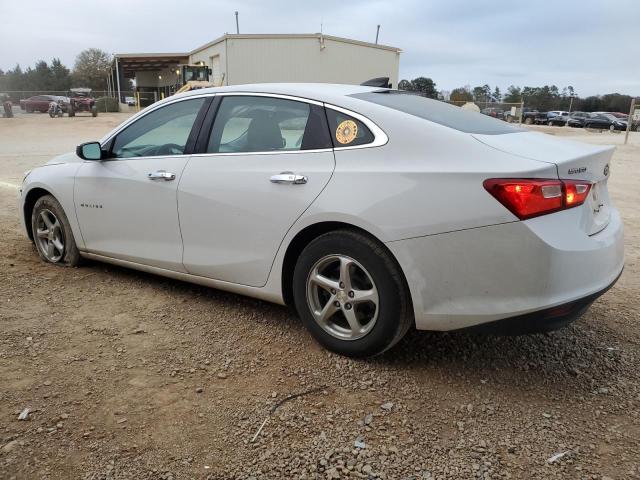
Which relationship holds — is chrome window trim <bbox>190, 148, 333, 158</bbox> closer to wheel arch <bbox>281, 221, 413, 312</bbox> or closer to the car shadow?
wheel arch <bbox>281, 221, 413, 312</bbox>

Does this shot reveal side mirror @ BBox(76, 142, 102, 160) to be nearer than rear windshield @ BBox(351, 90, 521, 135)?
No

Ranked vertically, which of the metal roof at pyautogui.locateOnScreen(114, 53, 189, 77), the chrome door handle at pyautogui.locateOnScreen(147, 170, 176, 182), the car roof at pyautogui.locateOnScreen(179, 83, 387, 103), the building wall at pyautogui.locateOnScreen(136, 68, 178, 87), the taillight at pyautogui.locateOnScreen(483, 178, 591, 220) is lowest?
the chrome door handle at pyautogui.locateOnScreen(147, 170, 176, 182)

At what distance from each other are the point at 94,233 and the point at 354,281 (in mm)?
2407

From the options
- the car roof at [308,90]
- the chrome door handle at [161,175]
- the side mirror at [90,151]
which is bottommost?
the chrome door handle at [161,175]

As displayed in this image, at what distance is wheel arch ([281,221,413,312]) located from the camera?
2.82m

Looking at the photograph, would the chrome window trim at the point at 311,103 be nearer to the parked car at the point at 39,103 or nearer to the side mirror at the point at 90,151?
the side mirror at the point at 90,151

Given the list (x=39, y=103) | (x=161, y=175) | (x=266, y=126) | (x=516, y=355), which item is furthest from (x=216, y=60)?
(x=516, y=355)

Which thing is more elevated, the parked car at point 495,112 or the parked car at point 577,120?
the parked car at point 495,112

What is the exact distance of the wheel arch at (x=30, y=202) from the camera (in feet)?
15.5

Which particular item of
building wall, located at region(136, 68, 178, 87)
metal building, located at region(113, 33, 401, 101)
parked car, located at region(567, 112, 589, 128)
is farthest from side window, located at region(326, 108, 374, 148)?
building wall, located at region(136, 68, 178, 87)

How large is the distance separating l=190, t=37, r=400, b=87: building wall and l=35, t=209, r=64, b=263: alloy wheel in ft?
102

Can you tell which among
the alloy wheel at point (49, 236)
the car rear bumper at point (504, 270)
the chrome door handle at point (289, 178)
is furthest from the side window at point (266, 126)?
the alloy wheel at point (49, 236)

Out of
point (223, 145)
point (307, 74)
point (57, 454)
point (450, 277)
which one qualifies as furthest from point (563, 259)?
point (307, 74)

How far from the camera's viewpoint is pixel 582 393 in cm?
283
